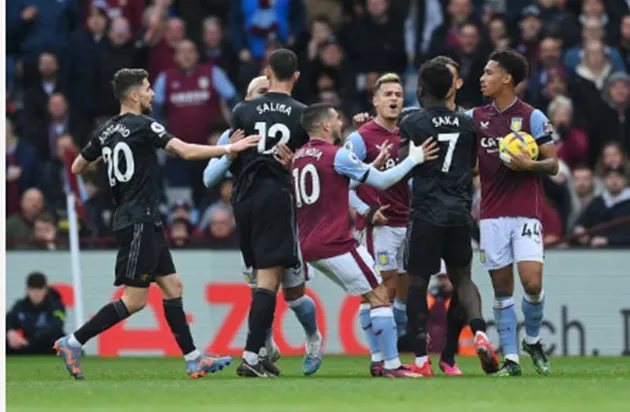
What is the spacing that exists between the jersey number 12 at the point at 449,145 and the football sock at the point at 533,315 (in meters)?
1.36

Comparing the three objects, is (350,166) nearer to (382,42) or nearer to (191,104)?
(191,104)

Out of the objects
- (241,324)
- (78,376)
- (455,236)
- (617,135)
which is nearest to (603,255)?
(617,135)

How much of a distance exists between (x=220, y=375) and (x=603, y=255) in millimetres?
6268

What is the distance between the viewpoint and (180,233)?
20234 millimetres

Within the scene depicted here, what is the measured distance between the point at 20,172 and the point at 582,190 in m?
7.04

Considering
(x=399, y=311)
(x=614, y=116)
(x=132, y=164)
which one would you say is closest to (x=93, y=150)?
(x=132, y=164)

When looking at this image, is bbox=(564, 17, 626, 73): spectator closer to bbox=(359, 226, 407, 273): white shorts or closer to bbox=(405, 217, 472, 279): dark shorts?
bbox=(359, 226, 407, 273): white shorts

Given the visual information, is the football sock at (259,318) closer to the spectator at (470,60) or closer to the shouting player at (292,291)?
the shouting player at (292,291)

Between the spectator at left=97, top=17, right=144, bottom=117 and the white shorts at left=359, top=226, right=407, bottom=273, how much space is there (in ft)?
29.1

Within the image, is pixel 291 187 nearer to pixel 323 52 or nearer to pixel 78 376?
pixel 78 376

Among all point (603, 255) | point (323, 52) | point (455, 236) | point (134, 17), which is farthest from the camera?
point (134, 17)

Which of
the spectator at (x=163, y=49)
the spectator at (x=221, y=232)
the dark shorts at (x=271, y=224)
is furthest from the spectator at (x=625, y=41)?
the dark shorts at (x=271, y=224)

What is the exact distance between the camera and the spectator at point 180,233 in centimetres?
1984

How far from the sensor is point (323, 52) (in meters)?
22.1
